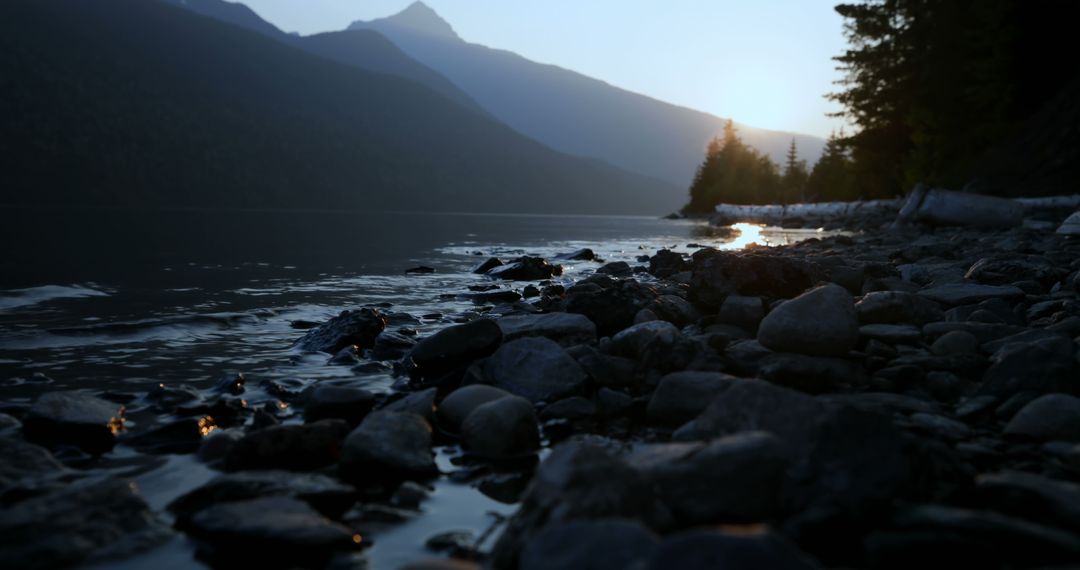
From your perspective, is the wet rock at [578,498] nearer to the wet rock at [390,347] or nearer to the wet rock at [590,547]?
the wet rock at [590,547]

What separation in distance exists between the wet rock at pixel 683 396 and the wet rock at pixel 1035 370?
147cm

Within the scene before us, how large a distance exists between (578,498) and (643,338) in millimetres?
2595

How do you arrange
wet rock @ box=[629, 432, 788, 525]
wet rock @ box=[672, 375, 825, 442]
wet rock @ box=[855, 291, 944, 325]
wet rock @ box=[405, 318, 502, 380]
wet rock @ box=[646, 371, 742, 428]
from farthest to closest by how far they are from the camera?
wet rock @ box=[855, 291, 944, 325] → wet rock @ box=[405, 318, 502, 380] → wet rock @ box=[646, 371, 742, 428] → wet rock @ box=[672, 375, 825, 442] → wet rock @ box=[629, 432, 788, 525]

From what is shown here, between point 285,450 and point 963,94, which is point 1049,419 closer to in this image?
point 285,450

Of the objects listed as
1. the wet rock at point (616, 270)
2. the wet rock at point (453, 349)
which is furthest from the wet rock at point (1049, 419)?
the wet rock at point (616, 270)

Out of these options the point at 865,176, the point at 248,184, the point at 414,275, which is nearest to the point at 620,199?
the point at 248,184

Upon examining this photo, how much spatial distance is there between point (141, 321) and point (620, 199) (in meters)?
193

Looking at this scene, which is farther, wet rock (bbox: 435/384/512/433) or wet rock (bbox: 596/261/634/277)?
wet rock (bbox: 596/261/634/277)

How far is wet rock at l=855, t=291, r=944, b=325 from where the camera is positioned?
17.0 feet

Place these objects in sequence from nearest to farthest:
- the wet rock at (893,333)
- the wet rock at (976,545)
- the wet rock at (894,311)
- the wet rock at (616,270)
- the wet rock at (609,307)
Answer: the wet rock at (976,545)
the wet rock at (893,333)
the wet rock at (894,311)
the wet rock at (609,307)
the wet rock at (616,270)

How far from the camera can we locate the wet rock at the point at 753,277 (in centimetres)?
620

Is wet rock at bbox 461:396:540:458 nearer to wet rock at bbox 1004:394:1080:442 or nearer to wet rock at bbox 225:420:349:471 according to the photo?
wet rock at bbox 225:420:349:471

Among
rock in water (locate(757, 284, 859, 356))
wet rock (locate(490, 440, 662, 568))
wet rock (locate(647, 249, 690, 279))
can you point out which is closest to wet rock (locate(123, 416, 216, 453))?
wet rock (locate(490, 440, 662, 568))

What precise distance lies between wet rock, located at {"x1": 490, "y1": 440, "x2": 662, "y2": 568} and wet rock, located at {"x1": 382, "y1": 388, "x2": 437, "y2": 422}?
1.67 m
